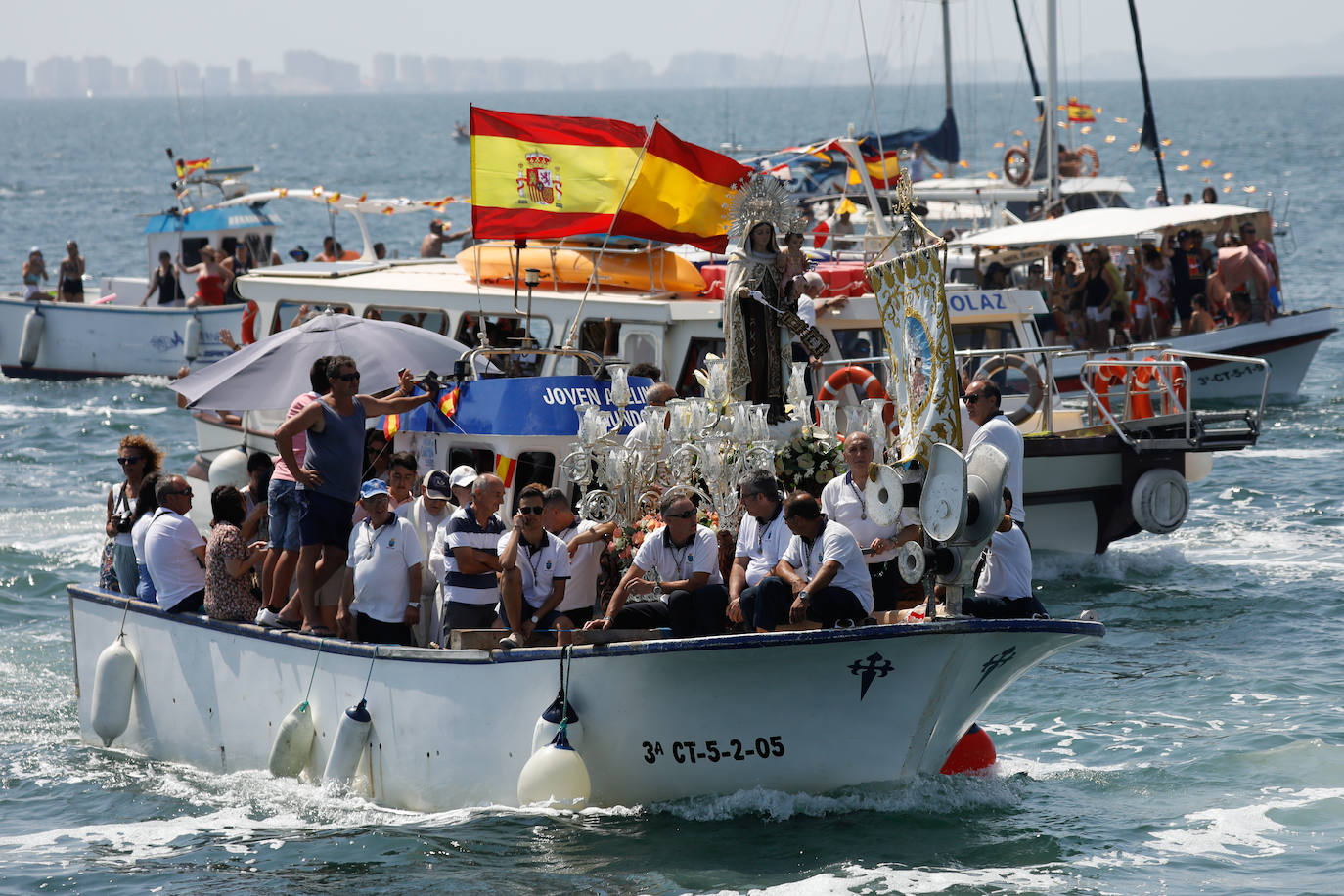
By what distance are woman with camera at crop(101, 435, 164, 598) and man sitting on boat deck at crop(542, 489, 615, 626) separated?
3315 millimetres

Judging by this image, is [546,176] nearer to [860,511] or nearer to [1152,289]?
[860,511]

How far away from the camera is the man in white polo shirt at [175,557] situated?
1264 cm

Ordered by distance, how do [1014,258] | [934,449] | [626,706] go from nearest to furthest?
[934,449], [626,706], [1014,258]

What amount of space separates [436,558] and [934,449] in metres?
3.54

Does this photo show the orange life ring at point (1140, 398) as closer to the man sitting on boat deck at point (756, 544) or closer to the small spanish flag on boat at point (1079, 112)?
the man sitting on boat deck at point (756, 544)

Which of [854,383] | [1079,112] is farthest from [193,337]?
[1079,112]

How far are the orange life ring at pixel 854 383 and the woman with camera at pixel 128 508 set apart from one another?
19.5 ft

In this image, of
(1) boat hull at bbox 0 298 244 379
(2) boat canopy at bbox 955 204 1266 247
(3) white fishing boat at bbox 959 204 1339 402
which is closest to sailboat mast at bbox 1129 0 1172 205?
(3) white fishing boat at bbox 959 204 1339 402

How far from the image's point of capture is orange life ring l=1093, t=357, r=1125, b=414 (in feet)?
64.8

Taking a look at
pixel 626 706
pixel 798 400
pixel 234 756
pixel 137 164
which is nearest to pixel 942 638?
pixel 626 706

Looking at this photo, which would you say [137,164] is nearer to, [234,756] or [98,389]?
[98,389]

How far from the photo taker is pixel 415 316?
61.5ft

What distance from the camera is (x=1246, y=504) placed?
73.6 ft

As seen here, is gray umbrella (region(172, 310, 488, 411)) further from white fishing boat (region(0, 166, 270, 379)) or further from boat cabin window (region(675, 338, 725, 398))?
white fishing boat (region(0, 166, 270, 379))
